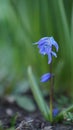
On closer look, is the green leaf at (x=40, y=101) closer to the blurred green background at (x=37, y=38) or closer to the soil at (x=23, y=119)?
the soil at (x=23, y=119)

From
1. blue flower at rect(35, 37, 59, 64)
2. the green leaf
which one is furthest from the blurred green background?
blue flower at rect(35, 37, 59, 64)

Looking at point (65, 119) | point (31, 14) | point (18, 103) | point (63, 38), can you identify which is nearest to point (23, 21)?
point (31, 14)

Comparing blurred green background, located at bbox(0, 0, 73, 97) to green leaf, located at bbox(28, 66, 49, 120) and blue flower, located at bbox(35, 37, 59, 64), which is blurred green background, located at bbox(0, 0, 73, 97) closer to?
green leaf, located at bbox(28, 66, 49, 120)

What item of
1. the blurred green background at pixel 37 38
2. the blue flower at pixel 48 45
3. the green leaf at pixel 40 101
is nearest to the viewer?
Answer: the blue flower at pixel 48 45

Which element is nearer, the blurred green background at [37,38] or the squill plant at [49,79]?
the squill plant at [49,79]

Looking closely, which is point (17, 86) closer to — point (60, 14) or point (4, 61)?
point (4, 61)

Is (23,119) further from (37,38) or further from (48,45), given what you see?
(37,38)

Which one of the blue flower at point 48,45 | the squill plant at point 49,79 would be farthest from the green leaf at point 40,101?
the blue flower at point 48,45
